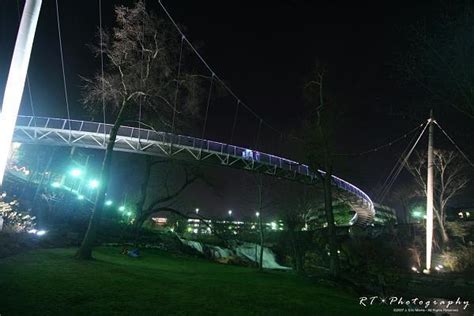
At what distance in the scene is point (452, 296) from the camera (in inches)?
880

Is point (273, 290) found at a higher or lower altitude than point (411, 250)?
lower

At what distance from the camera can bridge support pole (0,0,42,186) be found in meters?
6.57

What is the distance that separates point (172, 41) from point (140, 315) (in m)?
13.1

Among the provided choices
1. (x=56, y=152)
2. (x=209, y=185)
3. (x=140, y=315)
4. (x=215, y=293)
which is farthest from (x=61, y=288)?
(x=56, y=152)

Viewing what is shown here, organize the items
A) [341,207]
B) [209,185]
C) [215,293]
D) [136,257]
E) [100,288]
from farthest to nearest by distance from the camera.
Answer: [341,207] → [209,185] → [136,257] → [215,293] → [100,288]

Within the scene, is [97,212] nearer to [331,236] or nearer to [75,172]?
[331,236]

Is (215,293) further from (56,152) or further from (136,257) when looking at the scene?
(56,152)

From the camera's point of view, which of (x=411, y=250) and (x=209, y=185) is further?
(x=411, y=250)

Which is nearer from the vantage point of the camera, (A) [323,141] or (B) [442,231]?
(A) [323,141]

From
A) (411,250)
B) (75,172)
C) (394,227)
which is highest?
(75,172)

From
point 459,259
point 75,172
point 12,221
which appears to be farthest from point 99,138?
point 459,259

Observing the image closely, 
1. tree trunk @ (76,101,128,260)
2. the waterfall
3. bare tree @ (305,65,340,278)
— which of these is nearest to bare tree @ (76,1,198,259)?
tree trunk @ (76,101,128,260)

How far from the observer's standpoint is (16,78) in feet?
22.6

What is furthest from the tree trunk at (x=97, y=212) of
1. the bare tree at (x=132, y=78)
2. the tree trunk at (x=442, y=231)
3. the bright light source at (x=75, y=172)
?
the bright light source at (x=75, y=172)
